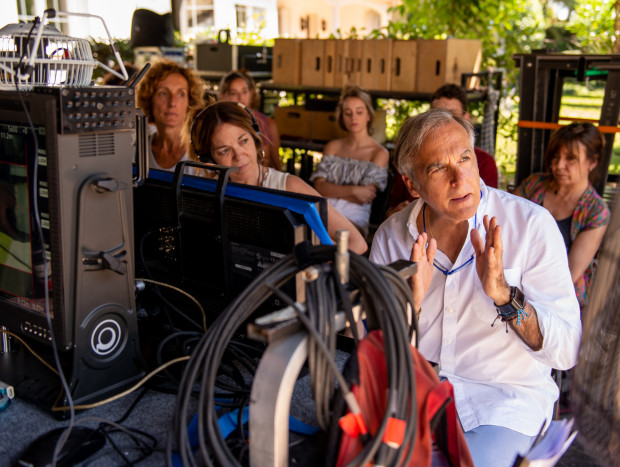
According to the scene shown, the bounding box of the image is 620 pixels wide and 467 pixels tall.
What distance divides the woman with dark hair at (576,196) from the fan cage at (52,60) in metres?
2.34

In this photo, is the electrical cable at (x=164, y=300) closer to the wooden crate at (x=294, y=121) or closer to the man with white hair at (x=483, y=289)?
the man with white hair at (x=483, y=289)

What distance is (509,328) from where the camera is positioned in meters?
1.49

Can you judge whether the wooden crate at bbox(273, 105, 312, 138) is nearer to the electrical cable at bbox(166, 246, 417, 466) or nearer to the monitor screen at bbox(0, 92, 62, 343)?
the monitor screen at bbox(0, 92, 62, 343)

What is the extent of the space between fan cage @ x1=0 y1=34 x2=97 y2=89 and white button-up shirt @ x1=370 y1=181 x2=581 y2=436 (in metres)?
0.99

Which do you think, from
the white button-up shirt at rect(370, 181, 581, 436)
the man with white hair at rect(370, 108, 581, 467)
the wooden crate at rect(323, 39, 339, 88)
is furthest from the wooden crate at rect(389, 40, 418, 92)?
the white button-up shirt at rect(370, 181, 581, 436)

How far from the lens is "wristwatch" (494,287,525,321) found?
54.9 inches

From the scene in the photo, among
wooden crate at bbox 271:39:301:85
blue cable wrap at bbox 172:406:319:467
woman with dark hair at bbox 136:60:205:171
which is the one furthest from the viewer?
wooden crate at bbox 271:39:301:85

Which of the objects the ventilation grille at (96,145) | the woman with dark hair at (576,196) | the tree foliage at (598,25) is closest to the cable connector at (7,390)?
the ventilation grille at (96,145)

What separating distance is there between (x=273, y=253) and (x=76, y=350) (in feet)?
1.38

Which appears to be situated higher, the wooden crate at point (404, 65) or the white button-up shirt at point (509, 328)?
the wooden crate at point (404, 65)

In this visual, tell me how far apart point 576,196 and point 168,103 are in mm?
2202

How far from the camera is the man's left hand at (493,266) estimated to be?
1.35m

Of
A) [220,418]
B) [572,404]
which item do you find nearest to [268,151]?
[220,418]

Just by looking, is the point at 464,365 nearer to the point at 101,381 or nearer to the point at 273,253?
the point at 273,253
